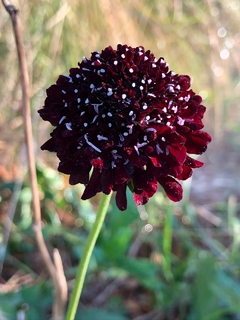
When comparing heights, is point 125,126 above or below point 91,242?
above

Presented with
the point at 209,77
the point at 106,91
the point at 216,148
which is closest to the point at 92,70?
the point at 106,91

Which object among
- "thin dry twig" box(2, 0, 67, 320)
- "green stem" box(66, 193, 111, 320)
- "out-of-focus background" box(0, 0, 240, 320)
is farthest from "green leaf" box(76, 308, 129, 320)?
"green stem" box(66, 193, 111, 320)

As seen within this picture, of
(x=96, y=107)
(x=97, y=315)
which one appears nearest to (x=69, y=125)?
(x=96, y=107)

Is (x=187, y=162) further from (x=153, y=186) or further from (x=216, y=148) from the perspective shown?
(x=216, y=148)

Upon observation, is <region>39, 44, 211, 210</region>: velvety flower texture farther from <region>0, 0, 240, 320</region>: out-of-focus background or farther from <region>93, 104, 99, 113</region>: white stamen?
<region>0, 0, 240, 320</region>: out-of-focus background

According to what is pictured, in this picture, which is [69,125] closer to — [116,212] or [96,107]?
[96,107]
